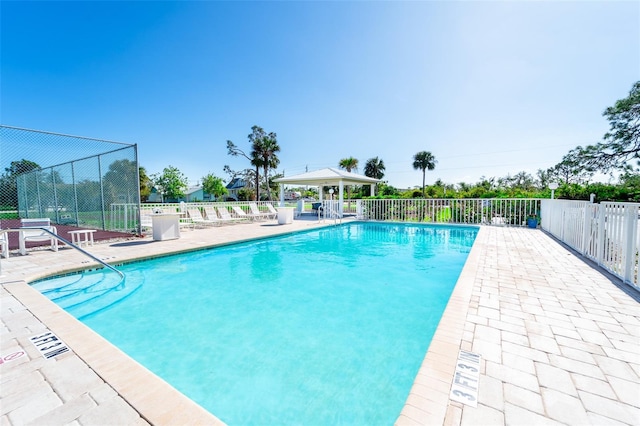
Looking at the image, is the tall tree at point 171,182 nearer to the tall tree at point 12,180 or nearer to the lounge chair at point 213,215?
the lounge chair at point 213,215

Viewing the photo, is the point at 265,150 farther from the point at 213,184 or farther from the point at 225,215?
the point at 213,184

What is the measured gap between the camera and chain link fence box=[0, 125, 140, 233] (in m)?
7.23

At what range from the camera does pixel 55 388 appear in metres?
1.80

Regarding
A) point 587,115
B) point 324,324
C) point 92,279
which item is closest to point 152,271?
point 92,279

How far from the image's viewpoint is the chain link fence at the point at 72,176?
7227 mm

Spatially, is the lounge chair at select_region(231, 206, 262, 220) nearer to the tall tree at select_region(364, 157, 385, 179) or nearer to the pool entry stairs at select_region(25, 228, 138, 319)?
the pool entry stairs at select_region(25, 228, 138, 319)

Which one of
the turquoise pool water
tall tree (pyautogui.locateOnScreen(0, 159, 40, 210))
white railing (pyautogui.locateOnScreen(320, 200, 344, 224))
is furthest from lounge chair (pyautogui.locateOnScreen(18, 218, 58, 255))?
white railing (pyautogui.locateOnScreen(320, 200, 344, 224))

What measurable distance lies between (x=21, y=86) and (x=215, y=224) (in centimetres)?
879

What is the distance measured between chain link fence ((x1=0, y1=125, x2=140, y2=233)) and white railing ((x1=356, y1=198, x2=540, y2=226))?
1062 cm

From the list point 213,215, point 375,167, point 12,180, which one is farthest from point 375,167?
point 12,180

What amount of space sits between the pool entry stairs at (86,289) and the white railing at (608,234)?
7.64 metres

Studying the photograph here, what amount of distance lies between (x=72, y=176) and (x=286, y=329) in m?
9.16

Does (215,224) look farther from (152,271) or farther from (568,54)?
(568,54)

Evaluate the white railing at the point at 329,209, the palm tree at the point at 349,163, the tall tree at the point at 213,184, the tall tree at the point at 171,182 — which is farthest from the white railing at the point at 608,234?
the tall tree at the point at 171,182
